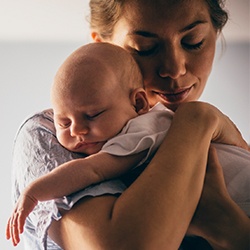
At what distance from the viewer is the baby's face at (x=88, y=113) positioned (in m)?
1.05

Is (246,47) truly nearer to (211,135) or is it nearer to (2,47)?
(2,47)

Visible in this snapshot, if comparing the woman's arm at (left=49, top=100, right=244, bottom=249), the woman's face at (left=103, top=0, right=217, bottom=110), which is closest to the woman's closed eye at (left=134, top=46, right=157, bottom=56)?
the woman's face at (left=103, top=0, right=217, bottom=110)

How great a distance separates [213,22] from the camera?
53.2 inches

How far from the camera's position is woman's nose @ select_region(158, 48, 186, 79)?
1.22 meters

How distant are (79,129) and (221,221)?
1.14 ft

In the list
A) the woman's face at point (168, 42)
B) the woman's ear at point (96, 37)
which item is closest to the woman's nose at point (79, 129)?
the woman's face at point (168, 42)

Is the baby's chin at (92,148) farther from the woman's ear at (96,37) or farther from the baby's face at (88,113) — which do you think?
the woman's ear at (96,37)

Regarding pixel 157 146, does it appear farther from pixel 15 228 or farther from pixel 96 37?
pixel 96 37

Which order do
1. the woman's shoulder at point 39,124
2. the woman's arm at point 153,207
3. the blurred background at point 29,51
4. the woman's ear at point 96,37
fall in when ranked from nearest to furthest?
the woman's arm at point 153,207 < the woman's shoulder at point 39,124 < the woman's ear at point 96,37 < the blurred background at point 29,51

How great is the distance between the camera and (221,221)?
91 cm

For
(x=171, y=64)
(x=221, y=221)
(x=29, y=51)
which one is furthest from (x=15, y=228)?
(x=29, y=51)

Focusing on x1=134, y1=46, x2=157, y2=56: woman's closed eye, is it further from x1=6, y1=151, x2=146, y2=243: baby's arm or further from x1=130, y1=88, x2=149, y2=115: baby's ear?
x1=6, y1=151, x2=146, y2=243: baby's arm

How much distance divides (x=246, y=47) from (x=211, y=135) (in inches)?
67.4

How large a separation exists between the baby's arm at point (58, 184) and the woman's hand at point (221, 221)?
7.3 inches
